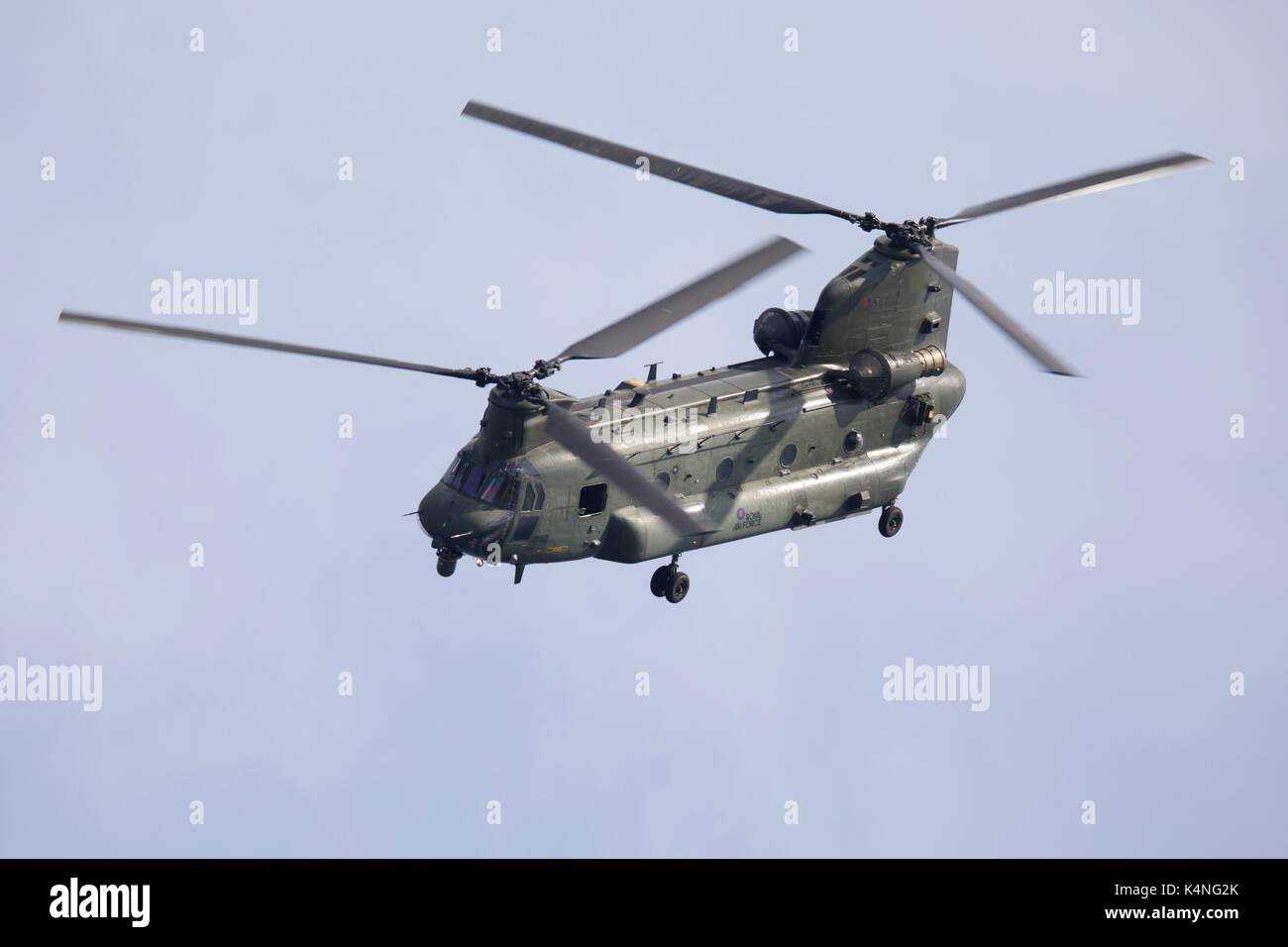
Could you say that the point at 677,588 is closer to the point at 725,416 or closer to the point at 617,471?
the point at 725,416

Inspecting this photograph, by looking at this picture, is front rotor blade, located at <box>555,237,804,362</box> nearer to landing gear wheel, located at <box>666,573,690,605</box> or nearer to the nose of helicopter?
the nose of helicopter

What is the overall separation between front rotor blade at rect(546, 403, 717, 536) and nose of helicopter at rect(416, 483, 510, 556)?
198 centimetres

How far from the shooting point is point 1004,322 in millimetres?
43938

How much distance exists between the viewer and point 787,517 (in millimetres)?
47531

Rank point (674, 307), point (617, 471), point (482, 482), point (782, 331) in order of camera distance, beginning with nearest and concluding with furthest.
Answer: point (617, 471), point (482, 482), point (674, 307), point (782, 331)

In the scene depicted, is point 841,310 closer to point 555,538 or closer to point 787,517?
point 787,517

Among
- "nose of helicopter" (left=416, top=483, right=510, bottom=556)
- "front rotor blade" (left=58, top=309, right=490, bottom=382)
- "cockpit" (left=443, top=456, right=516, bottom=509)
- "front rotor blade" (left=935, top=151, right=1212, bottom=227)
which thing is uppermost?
"front rotor blade" (left=935, top=151, right=1212, bottom=227)

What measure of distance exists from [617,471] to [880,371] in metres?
10.3

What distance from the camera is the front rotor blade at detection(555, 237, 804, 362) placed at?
43156mm

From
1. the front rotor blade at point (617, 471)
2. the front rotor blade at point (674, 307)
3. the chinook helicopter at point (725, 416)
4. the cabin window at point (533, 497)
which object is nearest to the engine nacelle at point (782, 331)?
the chinook helicopter at point (725, 416)

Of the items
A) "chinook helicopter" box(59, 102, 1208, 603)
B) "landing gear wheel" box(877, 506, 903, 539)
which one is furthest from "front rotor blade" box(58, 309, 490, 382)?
"landing gear wheel" box(877, 506, 903, 539)

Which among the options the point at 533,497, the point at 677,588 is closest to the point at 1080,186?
the point at 677,588

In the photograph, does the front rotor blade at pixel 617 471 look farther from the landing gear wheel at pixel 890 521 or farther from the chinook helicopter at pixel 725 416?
the landing gear wheel at pixel 890 521

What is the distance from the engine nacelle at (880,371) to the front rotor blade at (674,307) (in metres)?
3.61
